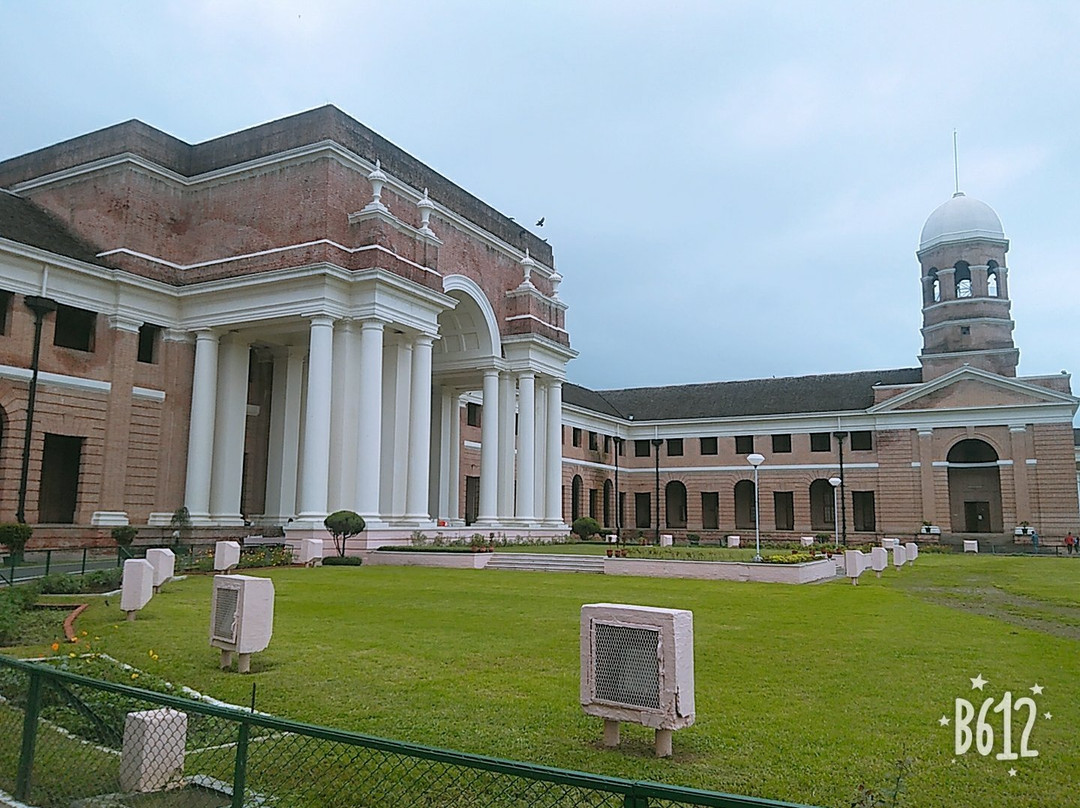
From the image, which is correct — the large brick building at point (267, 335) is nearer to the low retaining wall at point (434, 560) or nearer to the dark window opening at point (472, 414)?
the low retaining wall at point (434, 560)

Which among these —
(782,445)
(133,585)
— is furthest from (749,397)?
(133,585)

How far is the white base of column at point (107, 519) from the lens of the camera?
85.1 ft

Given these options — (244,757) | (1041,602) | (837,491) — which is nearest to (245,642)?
(244,757)

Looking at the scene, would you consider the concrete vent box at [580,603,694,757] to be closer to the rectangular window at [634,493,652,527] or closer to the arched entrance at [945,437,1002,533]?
the arched entrance at [945,437,1002,533]

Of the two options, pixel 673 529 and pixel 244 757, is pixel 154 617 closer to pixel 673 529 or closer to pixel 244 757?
pixel 244 757

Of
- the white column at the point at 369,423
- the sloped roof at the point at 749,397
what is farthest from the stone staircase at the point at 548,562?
the sloped roof at the point at 749,397

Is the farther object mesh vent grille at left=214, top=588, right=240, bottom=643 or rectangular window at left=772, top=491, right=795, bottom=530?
rectangular window at left=772, top=491, right=795, bottom=530

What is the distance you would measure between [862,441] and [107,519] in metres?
43.4

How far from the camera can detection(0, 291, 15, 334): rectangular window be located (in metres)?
24.3

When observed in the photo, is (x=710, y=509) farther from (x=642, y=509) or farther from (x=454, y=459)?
(x=454, y=459)

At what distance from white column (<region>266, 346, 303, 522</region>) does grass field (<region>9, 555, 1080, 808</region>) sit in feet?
47.3

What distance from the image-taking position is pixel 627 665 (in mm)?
5762

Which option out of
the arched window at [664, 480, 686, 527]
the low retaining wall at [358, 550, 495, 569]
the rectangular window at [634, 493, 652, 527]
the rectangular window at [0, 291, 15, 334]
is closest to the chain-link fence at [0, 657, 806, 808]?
the low retaining wall at [358, 550, 495, 569]

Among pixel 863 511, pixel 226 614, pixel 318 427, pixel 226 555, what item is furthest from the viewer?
pixel 863 511
